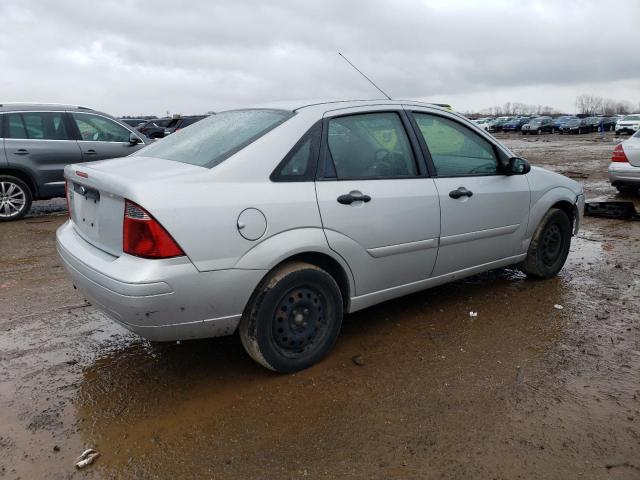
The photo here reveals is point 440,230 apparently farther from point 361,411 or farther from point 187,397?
point 187,397

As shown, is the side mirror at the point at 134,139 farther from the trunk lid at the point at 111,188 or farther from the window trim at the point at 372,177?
the window trim at the point at 372,177

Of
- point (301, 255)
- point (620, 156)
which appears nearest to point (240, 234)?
point (301, 255)

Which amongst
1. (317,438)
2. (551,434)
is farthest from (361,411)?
(551,434)

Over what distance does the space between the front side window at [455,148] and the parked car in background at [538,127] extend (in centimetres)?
4649

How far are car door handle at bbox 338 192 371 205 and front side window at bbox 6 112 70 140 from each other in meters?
7.08

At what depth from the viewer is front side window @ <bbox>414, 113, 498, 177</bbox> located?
3.96 metres

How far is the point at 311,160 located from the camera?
328cm

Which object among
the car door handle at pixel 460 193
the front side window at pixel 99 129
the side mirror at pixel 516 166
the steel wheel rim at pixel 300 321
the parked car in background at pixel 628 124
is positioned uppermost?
the parked car in background at pixel 628 124

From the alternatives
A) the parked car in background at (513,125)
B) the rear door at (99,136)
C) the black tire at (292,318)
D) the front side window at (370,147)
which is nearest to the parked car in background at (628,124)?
the parked car in background at (513,125)

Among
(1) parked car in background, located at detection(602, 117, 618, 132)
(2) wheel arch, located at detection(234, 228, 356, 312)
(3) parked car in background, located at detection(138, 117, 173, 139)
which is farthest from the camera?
(1) parked car in background, located at detection(602, 117, 618, 132)

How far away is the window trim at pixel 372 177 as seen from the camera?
3322 mm

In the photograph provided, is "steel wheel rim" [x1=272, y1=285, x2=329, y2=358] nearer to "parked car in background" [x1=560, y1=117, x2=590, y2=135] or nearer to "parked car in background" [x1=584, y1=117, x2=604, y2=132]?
"parked car in background" [x1=560, y1=117, x2=590, y2=135]

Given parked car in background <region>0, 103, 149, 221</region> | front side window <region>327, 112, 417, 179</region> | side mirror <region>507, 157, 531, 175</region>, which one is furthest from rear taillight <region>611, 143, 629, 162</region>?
parked car in background <region>0, 103, 149, 221</region>

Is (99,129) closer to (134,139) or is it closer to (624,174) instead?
(134,139)
